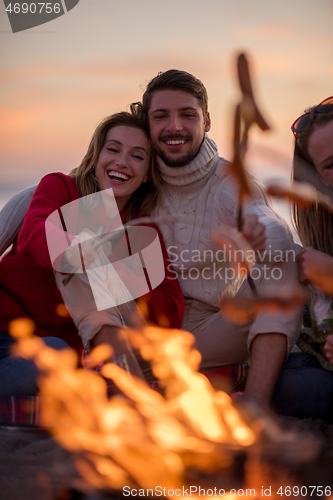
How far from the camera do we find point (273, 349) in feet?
4.91

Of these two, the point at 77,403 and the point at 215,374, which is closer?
the point at 77,403

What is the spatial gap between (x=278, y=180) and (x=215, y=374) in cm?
87

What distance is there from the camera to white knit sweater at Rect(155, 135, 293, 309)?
181cm

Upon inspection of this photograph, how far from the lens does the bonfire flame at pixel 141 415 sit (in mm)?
1026

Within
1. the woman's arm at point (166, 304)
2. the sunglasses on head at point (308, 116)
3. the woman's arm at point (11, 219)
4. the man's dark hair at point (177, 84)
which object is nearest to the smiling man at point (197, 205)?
the man's dark hair at point (177, 84)

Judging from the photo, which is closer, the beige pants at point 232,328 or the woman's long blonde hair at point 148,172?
the beige pants at point 232,328

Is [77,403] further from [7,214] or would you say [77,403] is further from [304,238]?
[304,238]

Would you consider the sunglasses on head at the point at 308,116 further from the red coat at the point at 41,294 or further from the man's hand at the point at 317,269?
the red coat at the point at 41,294

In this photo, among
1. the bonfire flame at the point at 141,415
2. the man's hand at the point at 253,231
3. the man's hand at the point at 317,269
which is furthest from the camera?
the man's hand at the point at 317,269

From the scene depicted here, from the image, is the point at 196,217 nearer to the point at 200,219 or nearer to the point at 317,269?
the point at 200,219

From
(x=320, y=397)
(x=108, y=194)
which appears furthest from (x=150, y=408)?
(x=108, y=194)

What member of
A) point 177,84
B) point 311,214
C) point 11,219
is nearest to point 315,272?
point 311,214

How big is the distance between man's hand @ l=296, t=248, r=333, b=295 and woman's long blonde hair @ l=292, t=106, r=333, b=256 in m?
0.09

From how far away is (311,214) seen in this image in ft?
5.36
